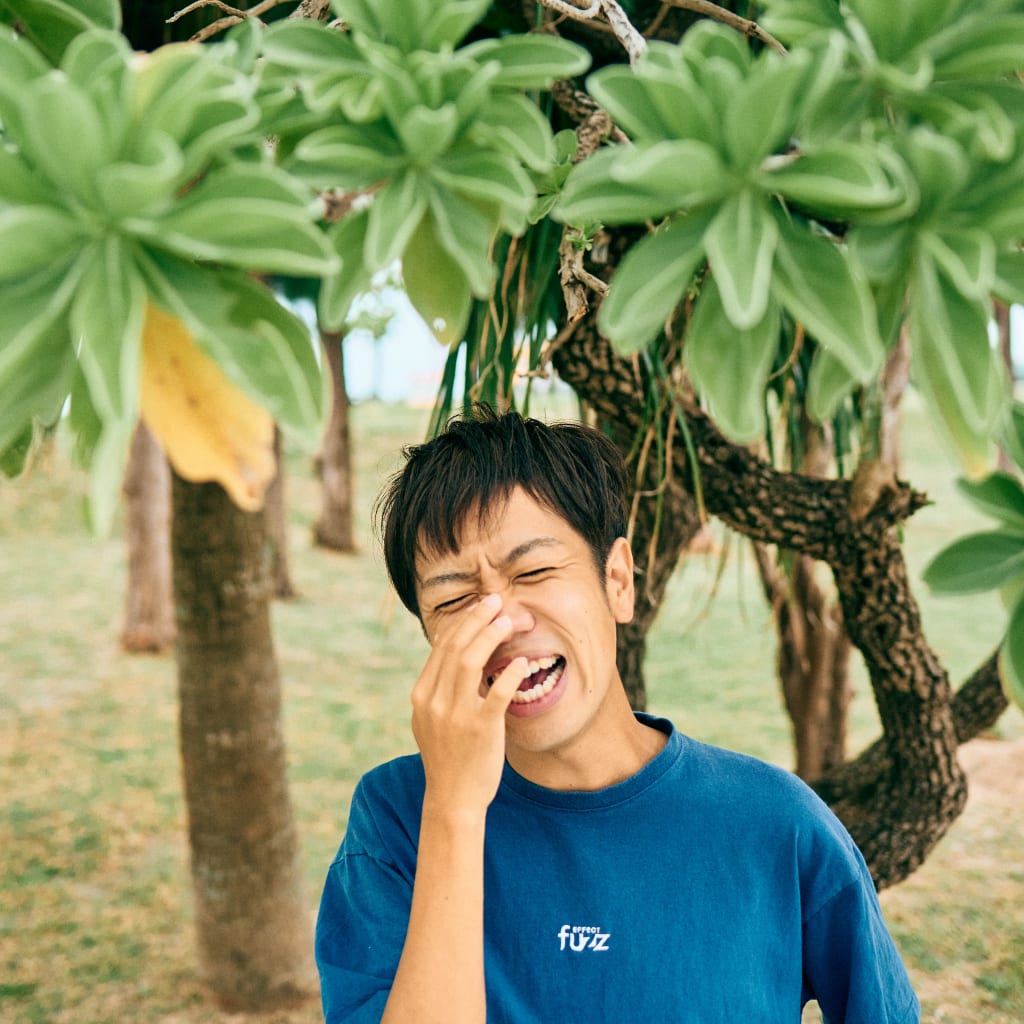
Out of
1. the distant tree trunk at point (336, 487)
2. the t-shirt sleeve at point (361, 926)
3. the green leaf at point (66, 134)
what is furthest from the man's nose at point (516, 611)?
the distant tree trunk at point (336, 487)

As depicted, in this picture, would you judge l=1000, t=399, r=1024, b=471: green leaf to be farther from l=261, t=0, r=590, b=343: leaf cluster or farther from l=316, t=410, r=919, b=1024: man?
l=316, t=410, r=919, b=1024: man

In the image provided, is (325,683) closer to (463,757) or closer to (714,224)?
(463,757)

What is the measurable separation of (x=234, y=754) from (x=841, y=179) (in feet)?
9.55

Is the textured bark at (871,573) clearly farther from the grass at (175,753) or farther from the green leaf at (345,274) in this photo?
the green leaf at (345,274)

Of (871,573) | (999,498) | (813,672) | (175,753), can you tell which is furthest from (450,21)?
(175,753)

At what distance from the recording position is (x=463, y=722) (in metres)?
1.21

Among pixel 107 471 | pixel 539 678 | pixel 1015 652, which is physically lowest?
pixel 539 678

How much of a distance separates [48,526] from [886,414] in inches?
421

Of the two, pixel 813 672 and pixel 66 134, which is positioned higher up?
pixel 66 134

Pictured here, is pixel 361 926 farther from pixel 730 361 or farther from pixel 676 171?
pixel 676 171

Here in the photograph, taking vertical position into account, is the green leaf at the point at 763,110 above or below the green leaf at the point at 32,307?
above

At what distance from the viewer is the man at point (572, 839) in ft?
4.47

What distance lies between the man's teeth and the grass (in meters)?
0.78

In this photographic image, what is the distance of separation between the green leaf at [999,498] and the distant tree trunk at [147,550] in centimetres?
681
